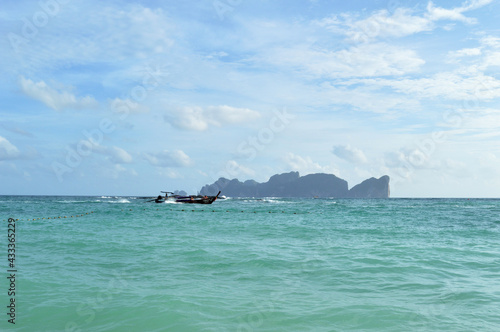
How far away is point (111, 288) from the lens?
1095 centimetres

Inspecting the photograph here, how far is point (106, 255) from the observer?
53.7 ft

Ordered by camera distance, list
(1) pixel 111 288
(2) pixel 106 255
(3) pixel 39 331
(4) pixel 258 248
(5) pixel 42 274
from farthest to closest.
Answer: (4) pixel 258 248 → (2) pixel 106 255 → (5) pixel 42 274 → (1) pixel 111 288 → (3) pixel 39 331

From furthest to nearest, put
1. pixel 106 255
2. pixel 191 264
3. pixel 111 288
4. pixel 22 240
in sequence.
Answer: pixel 22 240 < pixel 106 255 < pixel 191 264 < pixel 111 288

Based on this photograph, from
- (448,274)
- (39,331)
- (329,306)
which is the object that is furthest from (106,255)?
(448,274)

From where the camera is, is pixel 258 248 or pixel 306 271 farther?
pixel 258 248

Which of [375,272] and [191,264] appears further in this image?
[191,264]

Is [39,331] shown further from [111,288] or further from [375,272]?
[375,272]

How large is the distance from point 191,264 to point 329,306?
A: 6614 millimetres

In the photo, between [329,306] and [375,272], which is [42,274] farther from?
[375,272]

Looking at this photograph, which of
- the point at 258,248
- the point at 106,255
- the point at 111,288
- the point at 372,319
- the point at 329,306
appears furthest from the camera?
the point at 258,248

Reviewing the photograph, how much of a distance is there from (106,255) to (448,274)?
13.8 meters

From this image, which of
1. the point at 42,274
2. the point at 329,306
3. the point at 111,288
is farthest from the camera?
the point at 42,274

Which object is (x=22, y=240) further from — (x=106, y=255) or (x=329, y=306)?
(x=329, y=306)

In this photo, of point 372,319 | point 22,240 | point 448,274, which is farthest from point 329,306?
point 22,240
